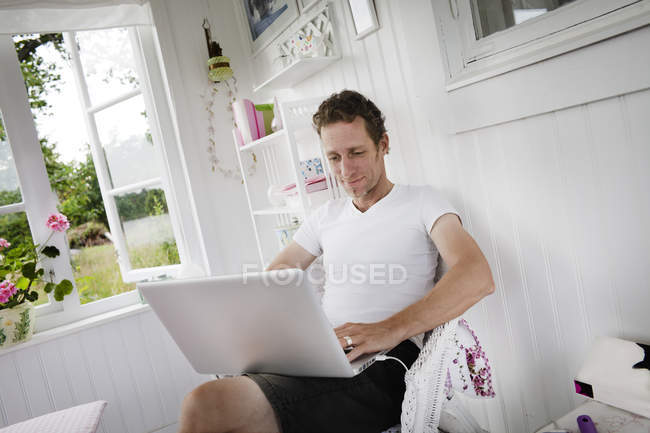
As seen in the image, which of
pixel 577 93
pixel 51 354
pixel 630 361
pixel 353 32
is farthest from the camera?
pixel 51 354

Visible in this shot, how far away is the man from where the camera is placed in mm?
1043

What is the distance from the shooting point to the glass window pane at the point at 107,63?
8.13ft

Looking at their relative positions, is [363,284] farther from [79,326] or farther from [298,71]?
[79,326]

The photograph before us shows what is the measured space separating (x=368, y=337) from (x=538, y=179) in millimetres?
602

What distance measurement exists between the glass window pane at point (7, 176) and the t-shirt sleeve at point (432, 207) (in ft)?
6.79

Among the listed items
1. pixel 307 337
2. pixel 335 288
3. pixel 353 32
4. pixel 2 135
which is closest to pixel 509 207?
pixel 335 288

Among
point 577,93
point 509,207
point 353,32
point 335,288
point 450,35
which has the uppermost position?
point 353,32

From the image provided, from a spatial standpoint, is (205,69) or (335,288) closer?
(335,288)

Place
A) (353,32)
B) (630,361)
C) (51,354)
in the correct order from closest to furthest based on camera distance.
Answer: (630,361)
(353,32)
(51,354)

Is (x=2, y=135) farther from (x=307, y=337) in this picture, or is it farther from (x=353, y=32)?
(x=307, y=337)

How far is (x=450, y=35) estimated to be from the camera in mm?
1306

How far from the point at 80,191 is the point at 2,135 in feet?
1.45

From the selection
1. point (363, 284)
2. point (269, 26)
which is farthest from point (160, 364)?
point (269, 26)

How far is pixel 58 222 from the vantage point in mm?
2219
